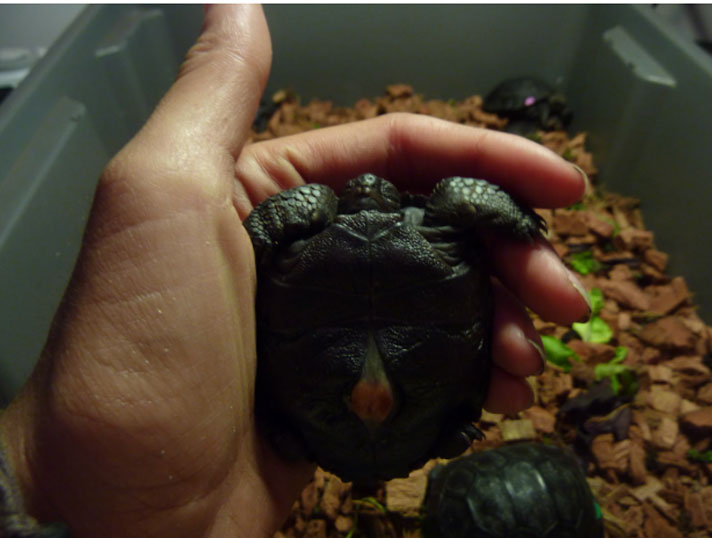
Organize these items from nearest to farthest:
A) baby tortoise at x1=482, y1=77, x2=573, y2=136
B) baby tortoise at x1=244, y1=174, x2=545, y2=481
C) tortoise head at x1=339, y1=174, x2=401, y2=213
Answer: baby tortoise at x1=244, y1=174, x2=545, y2=481 < tortoise head at x1=339, y1=174, x2=401, y2=213 < baby tortoise at x1=482, y1=77, x2=573, y2=136

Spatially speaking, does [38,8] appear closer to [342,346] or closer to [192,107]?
[192,107]

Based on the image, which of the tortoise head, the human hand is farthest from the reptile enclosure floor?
the tortoise head

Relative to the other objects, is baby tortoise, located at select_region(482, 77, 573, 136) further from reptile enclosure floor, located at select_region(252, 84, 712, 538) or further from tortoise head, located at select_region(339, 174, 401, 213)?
tortoise head, located at select_region(339, 174, 401, 213)

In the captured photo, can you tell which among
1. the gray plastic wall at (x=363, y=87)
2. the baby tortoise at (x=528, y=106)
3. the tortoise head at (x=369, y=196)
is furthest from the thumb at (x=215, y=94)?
the baby tortoise at (x=528, y=106)

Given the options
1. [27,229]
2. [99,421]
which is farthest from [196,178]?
[27,229]

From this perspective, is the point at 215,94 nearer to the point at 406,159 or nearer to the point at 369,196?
the point at 369,196

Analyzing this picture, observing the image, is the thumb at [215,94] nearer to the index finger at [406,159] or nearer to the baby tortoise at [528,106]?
the index finger at [406,159]

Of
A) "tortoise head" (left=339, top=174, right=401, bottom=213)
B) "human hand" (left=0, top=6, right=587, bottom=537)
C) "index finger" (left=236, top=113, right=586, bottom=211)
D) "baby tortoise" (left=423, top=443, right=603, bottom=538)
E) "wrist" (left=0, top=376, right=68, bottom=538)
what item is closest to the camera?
"wrist" (left=0, top=376, right=68, bottom=538)

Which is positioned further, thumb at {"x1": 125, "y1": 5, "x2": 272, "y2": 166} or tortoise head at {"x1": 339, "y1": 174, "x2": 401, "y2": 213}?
tortoise head at {"x1": 339, "y1": 174, "x2": 401, "y2": 213}

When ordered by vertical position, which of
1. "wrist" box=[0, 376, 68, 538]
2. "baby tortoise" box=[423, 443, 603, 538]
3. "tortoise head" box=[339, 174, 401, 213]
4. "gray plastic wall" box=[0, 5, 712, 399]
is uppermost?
"tortoise head" box=[339, 174, 401, 213]
